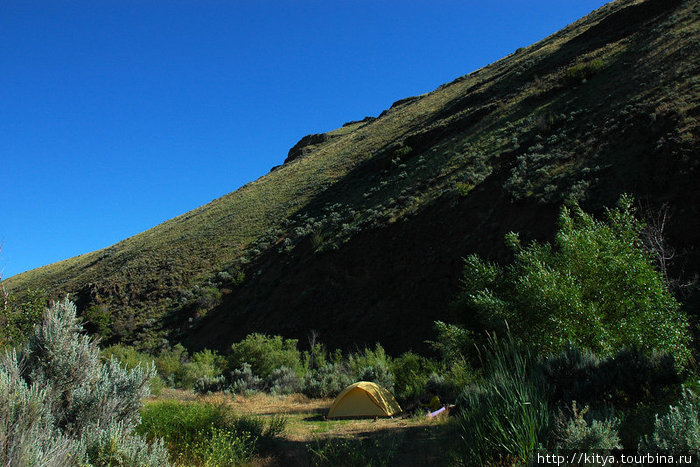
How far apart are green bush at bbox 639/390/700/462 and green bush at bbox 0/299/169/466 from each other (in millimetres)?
4727

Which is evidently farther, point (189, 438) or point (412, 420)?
point (412, 420)

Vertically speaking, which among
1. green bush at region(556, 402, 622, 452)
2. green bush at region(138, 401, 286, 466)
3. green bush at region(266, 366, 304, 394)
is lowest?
green bush at region(266, 366, 304, 394)

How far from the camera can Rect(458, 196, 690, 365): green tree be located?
7.27 m

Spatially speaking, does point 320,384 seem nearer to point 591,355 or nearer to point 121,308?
point 591,355

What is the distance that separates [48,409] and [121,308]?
32.2 m

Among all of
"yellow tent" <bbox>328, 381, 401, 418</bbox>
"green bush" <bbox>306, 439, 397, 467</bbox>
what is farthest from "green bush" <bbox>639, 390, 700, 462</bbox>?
"yellow tent" <bbox>328, 381, 401, 418</bbox>

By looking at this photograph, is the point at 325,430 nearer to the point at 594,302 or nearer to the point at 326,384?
the point at 326,384

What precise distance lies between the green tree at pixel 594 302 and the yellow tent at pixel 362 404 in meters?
4.18

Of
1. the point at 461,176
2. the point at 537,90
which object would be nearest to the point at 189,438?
the point at 461,176

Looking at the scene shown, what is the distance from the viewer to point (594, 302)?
7.81m

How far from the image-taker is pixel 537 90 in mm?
31812

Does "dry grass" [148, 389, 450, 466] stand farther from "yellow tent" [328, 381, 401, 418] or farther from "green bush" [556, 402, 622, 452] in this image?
"green bush" [556, 402, 622, 452]

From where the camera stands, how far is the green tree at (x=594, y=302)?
23.8 feet

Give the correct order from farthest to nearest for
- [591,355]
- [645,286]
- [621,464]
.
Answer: [645,286]
[591,355]
[621,464]
